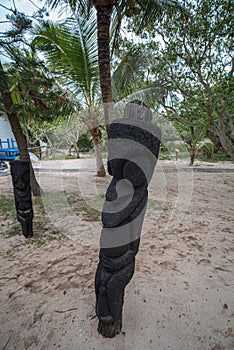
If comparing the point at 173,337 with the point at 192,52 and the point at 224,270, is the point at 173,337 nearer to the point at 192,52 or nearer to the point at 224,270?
the point at 224,270

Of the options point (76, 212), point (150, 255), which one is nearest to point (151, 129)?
point (150, 255)

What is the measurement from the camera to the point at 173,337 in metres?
1.70

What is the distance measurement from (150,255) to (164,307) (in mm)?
919

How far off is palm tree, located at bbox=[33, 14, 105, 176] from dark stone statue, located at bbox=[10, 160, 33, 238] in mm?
3511

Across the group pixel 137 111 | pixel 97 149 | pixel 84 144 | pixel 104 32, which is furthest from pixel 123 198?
pixel 84 144

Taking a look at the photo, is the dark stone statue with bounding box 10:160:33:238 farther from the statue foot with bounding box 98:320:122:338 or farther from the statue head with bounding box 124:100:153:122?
the statue head with bounding box 124:100:153:122

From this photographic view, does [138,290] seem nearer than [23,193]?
Yes

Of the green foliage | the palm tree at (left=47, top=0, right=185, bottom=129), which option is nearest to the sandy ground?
the palm tree at (left=47, top=0, right=185, bottom=129)

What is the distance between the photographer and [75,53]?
587 cm

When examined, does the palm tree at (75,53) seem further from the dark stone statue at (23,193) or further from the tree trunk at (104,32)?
the dark stone statue at (23,193)

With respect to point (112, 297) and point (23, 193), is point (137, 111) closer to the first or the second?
point (112, 297)

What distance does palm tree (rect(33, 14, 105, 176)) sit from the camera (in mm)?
5535

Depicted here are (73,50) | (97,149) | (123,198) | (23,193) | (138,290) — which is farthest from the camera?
(97,149)

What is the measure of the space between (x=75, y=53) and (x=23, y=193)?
459cm
